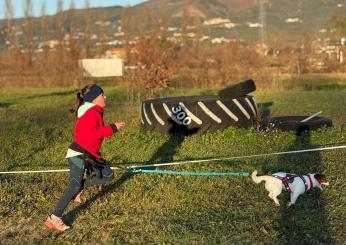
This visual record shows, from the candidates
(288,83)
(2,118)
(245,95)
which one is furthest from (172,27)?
(245,95)

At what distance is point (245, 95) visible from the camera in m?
11.5

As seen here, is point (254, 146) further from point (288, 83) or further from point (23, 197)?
point (288, 83)

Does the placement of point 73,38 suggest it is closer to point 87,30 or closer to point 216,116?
point 87,30

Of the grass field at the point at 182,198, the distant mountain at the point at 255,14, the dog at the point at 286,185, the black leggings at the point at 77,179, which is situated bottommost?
the grass field at the point at 182,198

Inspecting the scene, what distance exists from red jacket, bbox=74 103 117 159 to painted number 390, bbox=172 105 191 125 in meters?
5.11

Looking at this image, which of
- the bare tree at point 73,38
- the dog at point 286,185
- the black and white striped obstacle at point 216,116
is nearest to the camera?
Answer: the dog at point 286,185

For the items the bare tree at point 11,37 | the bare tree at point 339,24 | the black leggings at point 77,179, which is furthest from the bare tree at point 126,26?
the black leggings at point 77,179

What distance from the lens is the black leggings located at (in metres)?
5.84

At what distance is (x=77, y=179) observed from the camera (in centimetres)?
592

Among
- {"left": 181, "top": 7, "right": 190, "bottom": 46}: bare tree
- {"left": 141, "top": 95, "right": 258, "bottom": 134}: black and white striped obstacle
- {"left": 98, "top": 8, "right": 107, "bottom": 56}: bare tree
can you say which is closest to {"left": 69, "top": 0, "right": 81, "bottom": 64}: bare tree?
{"left": 98, "top": 8, "right": 107, "bottom": 56}: bare tree

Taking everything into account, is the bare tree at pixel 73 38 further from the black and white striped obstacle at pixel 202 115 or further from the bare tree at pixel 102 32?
the black and white striped obstacle at pixel 202 115

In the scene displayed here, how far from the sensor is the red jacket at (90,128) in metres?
5.90

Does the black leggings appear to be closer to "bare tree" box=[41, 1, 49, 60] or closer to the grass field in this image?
the grass field

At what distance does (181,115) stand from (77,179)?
5.38m
